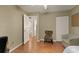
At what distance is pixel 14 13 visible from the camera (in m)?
3.75

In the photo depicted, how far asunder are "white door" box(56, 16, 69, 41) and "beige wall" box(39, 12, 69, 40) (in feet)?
0.41

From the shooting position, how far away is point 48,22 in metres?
3.79

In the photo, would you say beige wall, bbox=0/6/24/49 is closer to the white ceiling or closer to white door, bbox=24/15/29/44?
white door, bbox=24/15/29/44

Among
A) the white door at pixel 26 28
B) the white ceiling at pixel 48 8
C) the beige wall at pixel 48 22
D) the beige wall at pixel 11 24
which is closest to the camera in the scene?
the white ceiling at pixel 48 8

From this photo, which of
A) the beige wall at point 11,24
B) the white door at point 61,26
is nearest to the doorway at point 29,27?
the beige wall at point 11,24

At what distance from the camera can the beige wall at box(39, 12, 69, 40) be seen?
3650 millimetres

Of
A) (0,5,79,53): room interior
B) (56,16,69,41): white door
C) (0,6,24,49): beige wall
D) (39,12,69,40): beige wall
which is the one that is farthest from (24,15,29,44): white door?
(56,16,69,41): white door

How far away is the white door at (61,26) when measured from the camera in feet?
12.4

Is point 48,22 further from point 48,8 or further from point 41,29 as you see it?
point 48,8

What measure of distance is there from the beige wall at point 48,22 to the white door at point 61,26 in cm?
12

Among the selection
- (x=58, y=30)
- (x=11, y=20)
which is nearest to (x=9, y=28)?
(x=11, y=20)

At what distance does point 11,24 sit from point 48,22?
45.9 inches

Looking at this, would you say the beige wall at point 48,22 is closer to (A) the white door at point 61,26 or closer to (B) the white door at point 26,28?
(A) the white door at point 61,26
